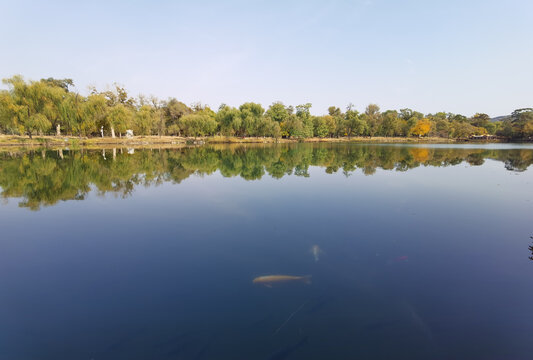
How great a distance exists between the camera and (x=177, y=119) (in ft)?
302

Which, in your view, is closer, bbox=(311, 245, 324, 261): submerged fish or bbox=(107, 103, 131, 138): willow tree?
bbox=(311, 245, 324, 261): submerged fish

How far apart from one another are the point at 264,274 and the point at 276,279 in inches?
17.9

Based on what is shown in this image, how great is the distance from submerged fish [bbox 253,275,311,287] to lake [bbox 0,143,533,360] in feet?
0.42

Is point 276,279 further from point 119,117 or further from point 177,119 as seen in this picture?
point 177,119

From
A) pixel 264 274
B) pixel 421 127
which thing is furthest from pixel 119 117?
pixel 421 127

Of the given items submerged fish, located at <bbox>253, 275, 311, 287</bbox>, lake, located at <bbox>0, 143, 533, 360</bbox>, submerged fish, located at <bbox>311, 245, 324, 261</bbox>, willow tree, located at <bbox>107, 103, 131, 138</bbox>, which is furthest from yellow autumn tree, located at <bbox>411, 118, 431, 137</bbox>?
submerged fish, located at <bbox>253, 275, 311, 287</bbox>

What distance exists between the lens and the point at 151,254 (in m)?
7.83

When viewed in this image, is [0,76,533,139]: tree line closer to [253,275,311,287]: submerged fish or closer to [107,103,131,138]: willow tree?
[107,103,131,138]: willow tree

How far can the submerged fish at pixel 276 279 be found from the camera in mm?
6176

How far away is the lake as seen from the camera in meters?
4.50

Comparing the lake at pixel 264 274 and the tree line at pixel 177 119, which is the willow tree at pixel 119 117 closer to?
the tree line at pixel 177 119

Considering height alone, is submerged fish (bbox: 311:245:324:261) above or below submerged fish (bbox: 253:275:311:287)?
above

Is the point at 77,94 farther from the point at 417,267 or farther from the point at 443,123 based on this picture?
the point at 443,123

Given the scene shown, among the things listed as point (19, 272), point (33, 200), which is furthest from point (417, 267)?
point (33, 200)
